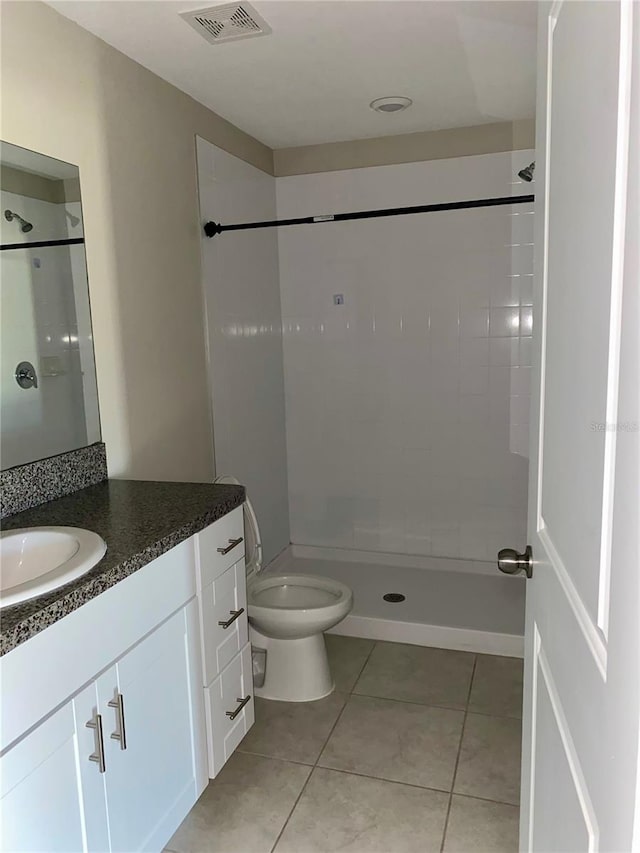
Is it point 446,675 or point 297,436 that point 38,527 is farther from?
point 297,436

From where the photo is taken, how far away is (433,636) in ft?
8.84

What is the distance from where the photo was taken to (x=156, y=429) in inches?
88.3

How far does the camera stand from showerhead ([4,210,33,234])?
164 cm

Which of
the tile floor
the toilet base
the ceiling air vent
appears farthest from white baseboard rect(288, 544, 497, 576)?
the ceiling air vent

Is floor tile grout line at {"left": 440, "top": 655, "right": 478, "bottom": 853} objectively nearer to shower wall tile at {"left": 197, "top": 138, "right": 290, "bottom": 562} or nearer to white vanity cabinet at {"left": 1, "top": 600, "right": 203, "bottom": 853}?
white vanity cabinet at {"left": 1, "top": 600, "right": 203, "bottom": 853}

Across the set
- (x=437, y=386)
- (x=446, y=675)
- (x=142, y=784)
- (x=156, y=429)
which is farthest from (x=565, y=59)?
(x=437, y=386)

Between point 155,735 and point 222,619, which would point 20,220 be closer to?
point 222,619

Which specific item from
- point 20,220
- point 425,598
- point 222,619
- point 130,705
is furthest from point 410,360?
point 130,705

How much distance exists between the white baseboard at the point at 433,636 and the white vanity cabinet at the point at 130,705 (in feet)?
3.22

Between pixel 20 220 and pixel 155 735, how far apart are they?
1.34 m

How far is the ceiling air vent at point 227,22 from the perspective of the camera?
174 cm

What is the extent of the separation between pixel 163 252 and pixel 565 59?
1.67 meters

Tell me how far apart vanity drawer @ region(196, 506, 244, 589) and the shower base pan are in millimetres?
1192

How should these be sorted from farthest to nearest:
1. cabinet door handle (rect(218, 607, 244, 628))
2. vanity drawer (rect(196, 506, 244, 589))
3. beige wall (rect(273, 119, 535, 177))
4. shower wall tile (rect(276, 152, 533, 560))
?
1. shower wall tile (rect(276, 152, 533, 560))
2. beige wall (rect(273, 119, 535, 177))
3. cabinet door handle (rect(218, 607, 244, 628))
4. vanity drawer (rect(196, 506, 244, 589))
